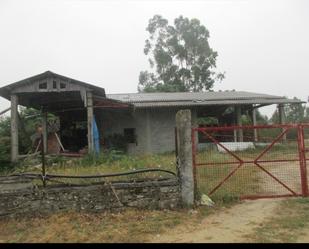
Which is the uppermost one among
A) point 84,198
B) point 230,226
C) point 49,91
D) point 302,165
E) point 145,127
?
point 49,91

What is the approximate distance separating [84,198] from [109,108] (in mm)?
12046

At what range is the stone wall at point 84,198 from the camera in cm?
846

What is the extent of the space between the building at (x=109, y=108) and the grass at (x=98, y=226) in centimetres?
862

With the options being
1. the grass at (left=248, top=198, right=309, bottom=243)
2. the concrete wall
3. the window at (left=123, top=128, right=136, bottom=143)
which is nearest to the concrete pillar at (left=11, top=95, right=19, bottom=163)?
the concrete wall

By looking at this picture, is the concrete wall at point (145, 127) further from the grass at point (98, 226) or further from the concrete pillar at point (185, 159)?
the grass at point (98, 226)

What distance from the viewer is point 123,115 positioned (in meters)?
21.8

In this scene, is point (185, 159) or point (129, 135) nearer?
point (185, 159)

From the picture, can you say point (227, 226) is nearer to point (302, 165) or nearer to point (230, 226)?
point (230, 226)

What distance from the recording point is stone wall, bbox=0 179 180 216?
8.46 metres

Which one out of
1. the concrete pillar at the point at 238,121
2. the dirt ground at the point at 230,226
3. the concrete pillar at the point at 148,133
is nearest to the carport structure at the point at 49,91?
the concrete pillar at the point at 148,133

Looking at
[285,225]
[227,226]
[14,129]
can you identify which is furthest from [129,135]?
[285,225]

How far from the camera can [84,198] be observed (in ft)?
28.0

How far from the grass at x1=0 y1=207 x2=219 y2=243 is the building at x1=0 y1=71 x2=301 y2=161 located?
8.62 m
